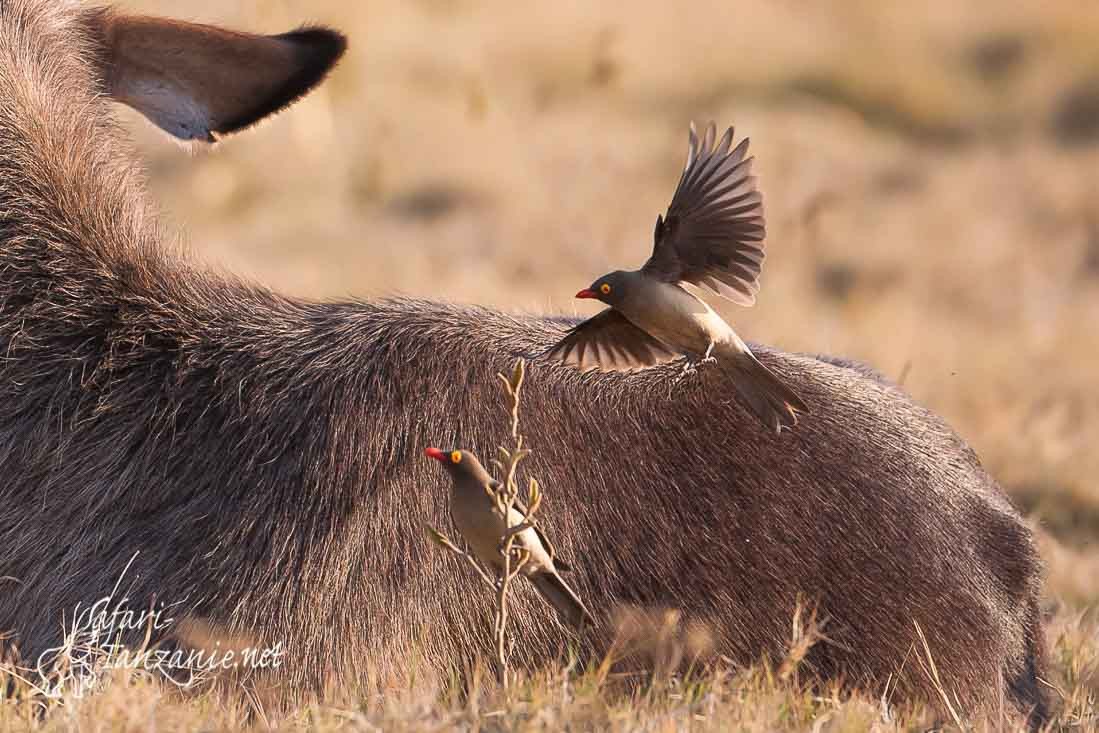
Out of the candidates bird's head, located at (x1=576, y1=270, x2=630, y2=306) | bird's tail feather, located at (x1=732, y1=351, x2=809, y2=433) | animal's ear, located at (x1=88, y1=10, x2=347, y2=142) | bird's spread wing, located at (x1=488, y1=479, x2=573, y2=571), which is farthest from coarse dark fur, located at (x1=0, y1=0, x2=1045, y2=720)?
bird's head, located at (x1=576, y1=270, x2=630, y2=306)

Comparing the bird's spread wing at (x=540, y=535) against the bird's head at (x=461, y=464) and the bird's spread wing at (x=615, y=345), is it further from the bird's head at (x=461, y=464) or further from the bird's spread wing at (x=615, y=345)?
the bird's spread wing at (x=615, y=345)

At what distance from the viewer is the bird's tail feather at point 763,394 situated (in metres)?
2.74

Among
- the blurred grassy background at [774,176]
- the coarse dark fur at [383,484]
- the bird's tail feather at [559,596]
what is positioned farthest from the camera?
the blurred grassy background at [774,176]

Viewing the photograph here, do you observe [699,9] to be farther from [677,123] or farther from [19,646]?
[19,646]

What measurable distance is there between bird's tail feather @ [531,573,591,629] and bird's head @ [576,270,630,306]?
0.47m

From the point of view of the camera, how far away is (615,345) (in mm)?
2756

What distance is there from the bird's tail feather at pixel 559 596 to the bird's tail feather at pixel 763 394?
454mm

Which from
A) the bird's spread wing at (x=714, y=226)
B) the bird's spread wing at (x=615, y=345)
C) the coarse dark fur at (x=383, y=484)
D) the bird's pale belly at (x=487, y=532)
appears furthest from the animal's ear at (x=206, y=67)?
the bird's pale belly at (x=487, y=532)

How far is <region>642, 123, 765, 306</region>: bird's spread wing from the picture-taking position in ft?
8.50

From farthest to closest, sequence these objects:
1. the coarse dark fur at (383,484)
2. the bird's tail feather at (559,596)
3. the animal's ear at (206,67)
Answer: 1. the animal's ear at (206,67)
2. the coarse dark fur at (383,484)
3. the bird's tail feather at (559,596)

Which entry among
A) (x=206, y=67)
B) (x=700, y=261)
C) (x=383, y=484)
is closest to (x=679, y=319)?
(x=700, y=261)

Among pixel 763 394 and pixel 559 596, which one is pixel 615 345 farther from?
pixel 559 596

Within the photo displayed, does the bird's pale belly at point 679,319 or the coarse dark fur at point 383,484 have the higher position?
the bird's pale belly at point 679,319

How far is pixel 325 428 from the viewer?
3168 millimetres
